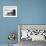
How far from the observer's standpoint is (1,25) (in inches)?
169

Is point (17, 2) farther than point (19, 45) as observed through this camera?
Yes

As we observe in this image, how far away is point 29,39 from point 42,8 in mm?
1069

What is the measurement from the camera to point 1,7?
4262mm

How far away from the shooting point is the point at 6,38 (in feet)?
14.1

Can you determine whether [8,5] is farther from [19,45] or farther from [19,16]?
[19,45]

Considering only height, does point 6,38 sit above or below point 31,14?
below

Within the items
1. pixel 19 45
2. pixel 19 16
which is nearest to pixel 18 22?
pixel 19 16

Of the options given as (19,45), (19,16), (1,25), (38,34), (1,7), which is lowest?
(19,45)

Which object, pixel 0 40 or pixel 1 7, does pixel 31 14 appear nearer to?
pixel 1 7

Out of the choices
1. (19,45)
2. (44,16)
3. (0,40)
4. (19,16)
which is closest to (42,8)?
(44,16)

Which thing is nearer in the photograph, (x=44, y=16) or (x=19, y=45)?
(x=19, y=45)

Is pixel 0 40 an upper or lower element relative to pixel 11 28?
lower

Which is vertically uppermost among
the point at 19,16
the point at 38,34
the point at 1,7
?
the point at 1,7

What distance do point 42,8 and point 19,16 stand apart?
78cm
